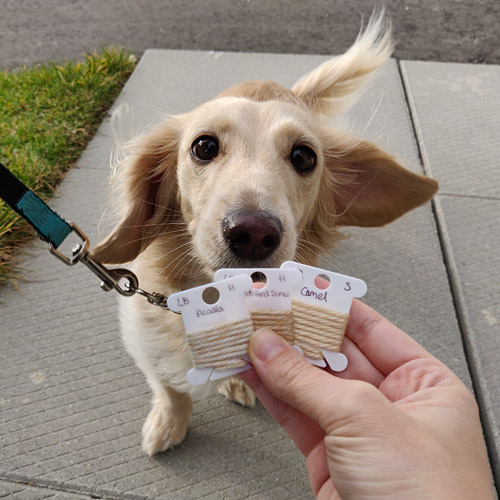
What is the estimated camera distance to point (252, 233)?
1418 millimetres

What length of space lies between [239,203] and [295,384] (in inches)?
23.0

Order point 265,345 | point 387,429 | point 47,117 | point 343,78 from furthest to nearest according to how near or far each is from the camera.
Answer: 1. point 47,117
2. point 343,78
3. point 265,345
4. point 387,429

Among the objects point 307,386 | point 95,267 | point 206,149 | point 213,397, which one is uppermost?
point 95,267

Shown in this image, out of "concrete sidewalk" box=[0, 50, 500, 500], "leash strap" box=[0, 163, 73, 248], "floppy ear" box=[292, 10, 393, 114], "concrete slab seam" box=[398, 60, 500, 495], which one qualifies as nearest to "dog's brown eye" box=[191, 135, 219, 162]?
"leash strap" box=[0, 163, 73, 248]

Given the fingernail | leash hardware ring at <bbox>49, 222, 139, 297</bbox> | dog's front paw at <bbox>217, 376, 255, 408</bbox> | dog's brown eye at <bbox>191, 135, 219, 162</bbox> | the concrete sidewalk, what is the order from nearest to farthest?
the fingernail → leash hardware ring at <bbox>49, 222, 139, 297</bbox> → dog's brown eye at <bbox>191, 135, 219, 162</bbox> → the concrete sidewalk → dog's front paw at <bbox>217, 376, 255, 408</bbox>

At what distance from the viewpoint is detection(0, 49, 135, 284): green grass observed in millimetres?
2930

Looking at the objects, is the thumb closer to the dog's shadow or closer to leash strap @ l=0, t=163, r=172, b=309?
leash strap @ l=0, t=163, r=172, b=309

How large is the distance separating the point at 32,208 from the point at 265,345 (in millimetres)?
819

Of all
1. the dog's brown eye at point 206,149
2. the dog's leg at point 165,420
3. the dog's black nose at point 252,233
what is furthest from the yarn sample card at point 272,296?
the dog's leg at point 165,420

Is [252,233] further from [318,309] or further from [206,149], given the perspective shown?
[206,149]

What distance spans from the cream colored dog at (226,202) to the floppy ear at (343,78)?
0.62m

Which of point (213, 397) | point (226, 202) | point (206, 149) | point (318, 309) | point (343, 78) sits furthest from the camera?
point (343, 78)

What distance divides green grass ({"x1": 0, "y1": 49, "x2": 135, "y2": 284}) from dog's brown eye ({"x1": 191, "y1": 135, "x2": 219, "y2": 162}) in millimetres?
1521

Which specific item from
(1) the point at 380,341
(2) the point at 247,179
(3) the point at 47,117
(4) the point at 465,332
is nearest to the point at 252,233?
(2) the point at 247,179
